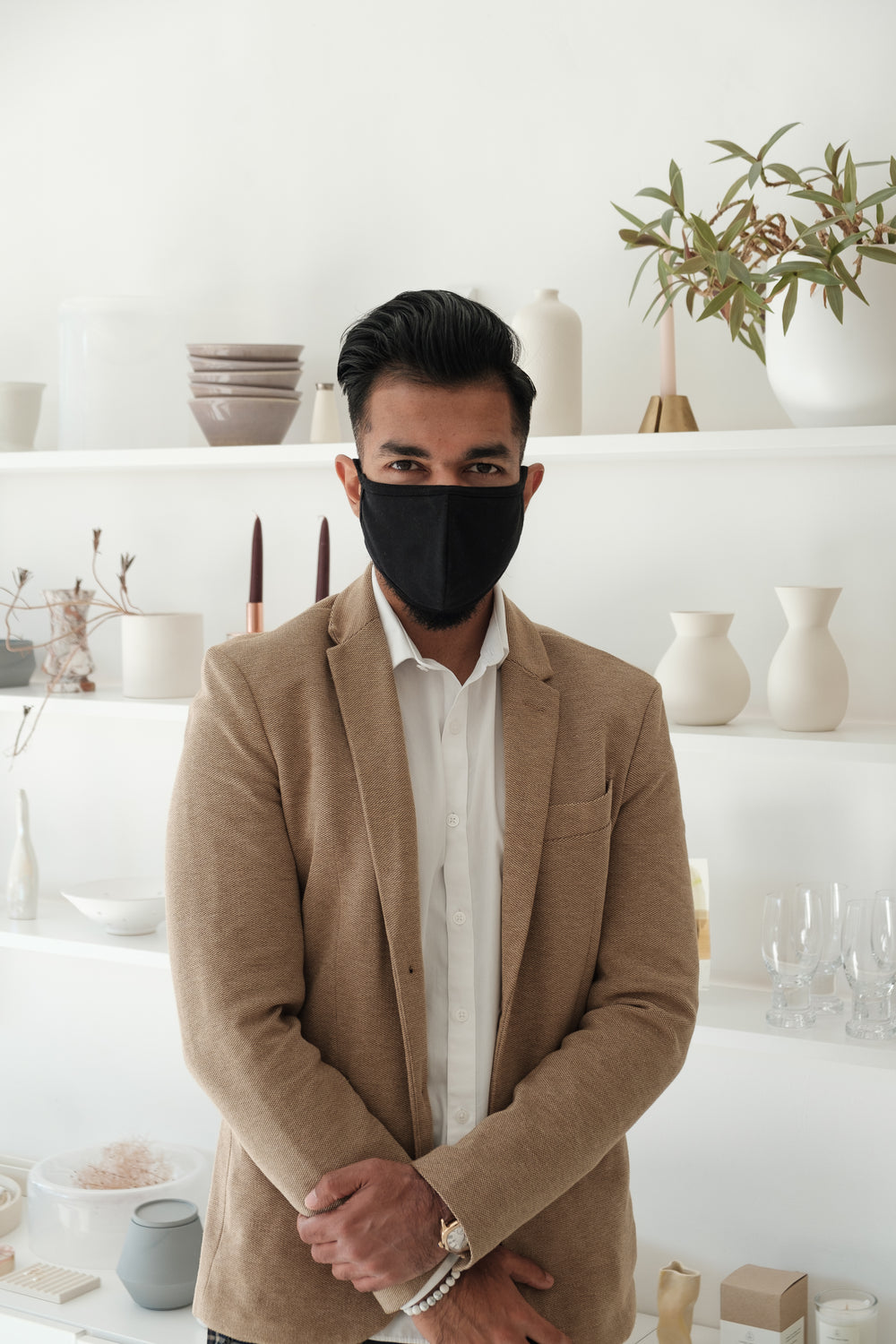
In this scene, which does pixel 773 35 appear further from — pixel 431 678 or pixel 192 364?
pixel 431 678

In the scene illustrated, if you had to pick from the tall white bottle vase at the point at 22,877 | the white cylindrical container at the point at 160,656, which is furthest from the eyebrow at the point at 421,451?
the tall white bottle vase at the point at 22,877

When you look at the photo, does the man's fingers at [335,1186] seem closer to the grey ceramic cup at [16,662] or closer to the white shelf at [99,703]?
the white shelf at [99,703]

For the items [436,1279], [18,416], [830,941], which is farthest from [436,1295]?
[18,416]

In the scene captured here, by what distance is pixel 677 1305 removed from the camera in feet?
6.31

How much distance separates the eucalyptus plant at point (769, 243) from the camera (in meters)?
1.63

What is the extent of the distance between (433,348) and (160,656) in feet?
3.69

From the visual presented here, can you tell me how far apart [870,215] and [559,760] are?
1.04 metres

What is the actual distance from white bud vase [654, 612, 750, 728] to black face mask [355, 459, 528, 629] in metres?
0.62

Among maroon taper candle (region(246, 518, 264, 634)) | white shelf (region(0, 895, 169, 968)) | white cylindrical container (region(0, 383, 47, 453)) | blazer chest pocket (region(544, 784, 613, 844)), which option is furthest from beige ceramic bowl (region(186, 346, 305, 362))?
blazer chest pocket (region(544, 784, 613, 844))

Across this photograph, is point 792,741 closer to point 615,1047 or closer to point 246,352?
point 615,1047

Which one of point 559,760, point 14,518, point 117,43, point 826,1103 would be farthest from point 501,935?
point 117,43

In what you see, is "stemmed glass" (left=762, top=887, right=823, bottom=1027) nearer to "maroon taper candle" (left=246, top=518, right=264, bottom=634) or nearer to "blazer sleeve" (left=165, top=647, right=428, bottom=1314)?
"blazer sleeve" (left=165, top=647, right=428, bottom=1314)

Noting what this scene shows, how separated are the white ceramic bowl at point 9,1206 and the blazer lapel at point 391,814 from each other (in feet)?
4.78

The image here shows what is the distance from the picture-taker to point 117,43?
2.42m
